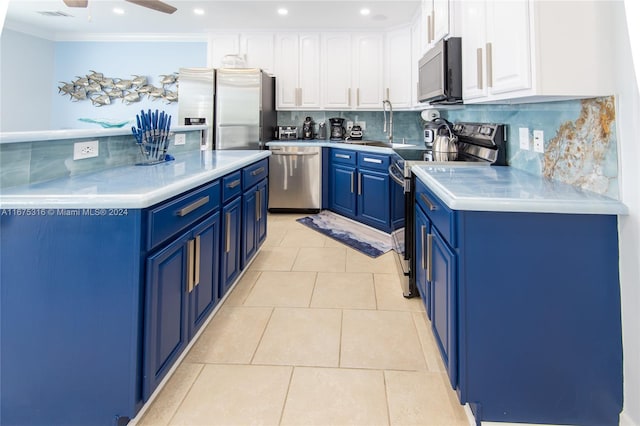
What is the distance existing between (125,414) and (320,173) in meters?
3.71

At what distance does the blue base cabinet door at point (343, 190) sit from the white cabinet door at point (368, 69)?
1075 mm

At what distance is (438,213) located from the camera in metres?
1.52

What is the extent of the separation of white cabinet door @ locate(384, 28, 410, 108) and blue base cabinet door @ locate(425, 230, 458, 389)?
3.33m

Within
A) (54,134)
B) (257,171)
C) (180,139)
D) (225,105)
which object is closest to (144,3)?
(180,139)

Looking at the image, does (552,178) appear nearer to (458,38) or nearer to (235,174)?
(458,38)

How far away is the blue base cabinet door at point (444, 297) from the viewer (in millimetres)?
1269

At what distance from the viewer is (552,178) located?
1.68m

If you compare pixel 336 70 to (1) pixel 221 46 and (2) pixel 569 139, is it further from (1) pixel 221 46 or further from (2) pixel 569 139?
(2) pixel 569 139

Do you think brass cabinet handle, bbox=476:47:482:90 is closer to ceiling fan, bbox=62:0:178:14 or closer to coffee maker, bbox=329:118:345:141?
ceiling fan, bbox=62:0:178:14

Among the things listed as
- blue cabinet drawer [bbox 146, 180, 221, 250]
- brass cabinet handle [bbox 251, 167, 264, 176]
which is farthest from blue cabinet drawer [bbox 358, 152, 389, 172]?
blue cabinet drawer [bbox 146, 180, 221, 250]

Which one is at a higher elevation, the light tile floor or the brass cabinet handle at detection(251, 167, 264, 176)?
the brass cabinet handle at detection(251, 167, 264, 176)

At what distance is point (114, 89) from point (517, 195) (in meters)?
6.16

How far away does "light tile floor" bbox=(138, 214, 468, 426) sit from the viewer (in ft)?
4.41

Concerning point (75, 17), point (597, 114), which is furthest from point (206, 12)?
point (597, 114)
